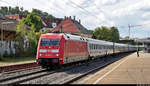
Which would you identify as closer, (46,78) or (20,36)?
(46,78)

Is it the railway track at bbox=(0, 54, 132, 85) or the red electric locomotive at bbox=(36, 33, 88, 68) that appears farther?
the red electric locomotive at bbox=(36, 33, 88, 68)

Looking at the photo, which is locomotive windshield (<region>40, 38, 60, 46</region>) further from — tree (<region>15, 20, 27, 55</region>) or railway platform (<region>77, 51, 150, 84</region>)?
tree (<region>15, 20, 27, 55</region>)

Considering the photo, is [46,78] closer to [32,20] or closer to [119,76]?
[119,76]

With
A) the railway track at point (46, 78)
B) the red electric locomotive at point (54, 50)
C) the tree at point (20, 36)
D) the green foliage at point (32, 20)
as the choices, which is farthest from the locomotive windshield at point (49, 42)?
the green foliage at point (32, 20)

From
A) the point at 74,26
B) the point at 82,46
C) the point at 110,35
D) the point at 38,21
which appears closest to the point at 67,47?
the point at 82,46

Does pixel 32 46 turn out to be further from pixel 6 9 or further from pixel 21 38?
pixel 6 9

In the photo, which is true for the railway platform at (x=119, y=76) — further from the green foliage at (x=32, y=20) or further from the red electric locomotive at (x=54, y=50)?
the green foliage at (x=32, y=20)

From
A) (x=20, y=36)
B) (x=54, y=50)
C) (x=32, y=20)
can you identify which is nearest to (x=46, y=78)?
(x=54, y=50)

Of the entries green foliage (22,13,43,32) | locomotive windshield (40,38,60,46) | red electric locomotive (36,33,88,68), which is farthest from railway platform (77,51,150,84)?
green foliage (22,13,43,32)

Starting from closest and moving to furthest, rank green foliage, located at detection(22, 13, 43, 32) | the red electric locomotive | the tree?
the red electric locomotive < the tree < green foliage, located at detection(22, 13, 43, 32)

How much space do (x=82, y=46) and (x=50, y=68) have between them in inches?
212

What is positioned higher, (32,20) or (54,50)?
(32,20)

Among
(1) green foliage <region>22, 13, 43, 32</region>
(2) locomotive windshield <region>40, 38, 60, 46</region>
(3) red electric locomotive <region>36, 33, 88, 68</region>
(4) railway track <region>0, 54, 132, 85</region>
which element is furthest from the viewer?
(1) green foliage <region>22, 13, 43, 32</region>

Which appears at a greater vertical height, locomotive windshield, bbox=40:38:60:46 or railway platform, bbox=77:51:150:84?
locomotive windshield, bbox=40:38:60:46
